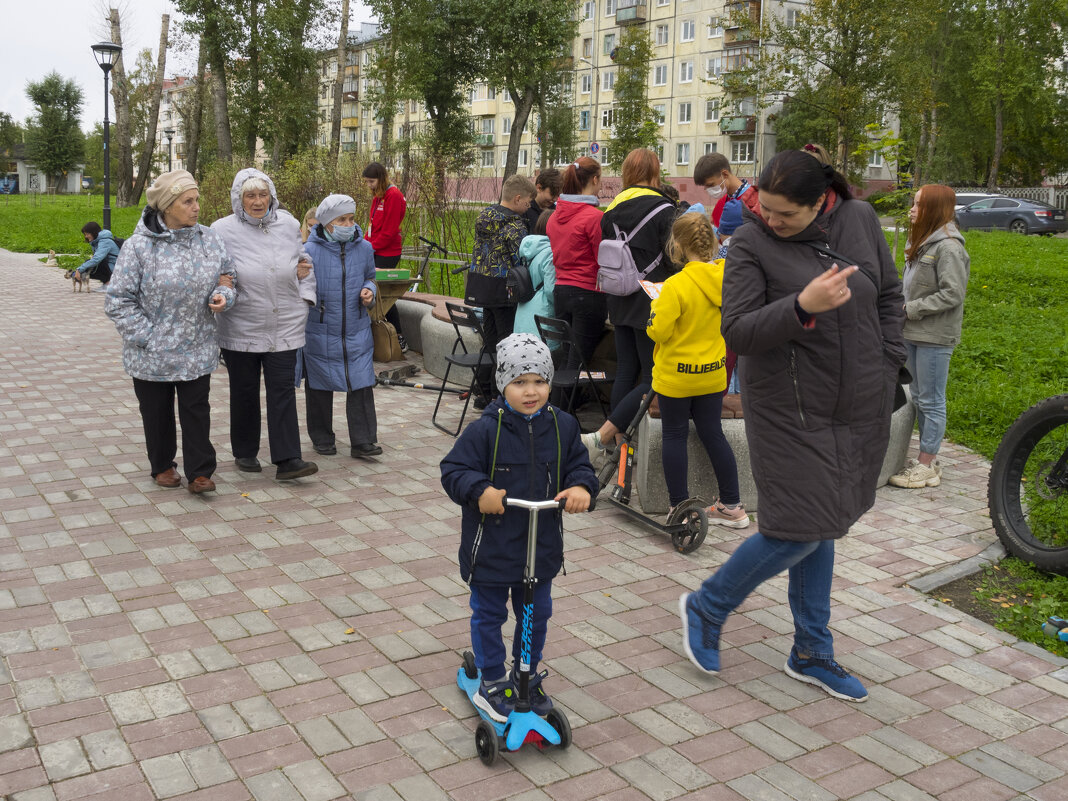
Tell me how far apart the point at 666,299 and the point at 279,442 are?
2.77 m

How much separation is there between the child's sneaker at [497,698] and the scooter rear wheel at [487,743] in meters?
0.09

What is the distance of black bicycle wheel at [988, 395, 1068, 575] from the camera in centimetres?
544

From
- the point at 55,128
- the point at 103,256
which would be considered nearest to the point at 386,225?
the point at 103,256

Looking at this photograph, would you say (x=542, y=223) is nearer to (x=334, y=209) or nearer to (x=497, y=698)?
(x=334, y=209)

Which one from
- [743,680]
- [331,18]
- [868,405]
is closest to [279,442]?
[743,680]

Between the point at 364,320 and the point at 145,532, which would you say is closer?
the point at 145,532

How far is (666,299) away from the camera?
541cm

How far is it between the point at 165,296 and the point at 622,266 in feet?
8.88

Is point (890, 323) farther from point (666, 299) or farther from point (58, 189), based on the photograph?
point (58, 189)

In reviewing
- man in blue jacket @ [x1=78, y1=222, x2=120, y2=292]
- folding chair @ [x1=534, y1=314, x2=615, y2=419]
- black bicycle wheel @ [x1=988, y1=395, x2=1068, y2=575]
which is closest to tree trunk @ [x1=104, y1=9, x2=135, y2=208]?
man in blue jacket @ [x1=78, y1=222, x2=120, y2=292]

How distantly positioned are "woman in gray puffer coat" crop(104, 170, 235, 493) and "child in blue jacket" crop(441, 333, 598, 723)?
10.6 ft

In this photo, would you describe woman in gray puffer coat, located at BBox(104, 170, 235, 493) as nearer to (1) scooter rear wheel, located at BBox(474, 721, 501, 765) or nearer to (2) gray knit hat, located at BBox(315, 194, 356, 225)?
(2) gray knit hat, located at BBox(315, 194, 356, 225)

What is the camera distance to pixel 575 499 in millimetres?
3342

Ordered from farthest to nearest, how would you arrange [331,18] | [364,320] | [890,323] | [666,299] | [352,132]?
[352,132]
[331,18]
[364,320]
[666,299]
[890,323]
